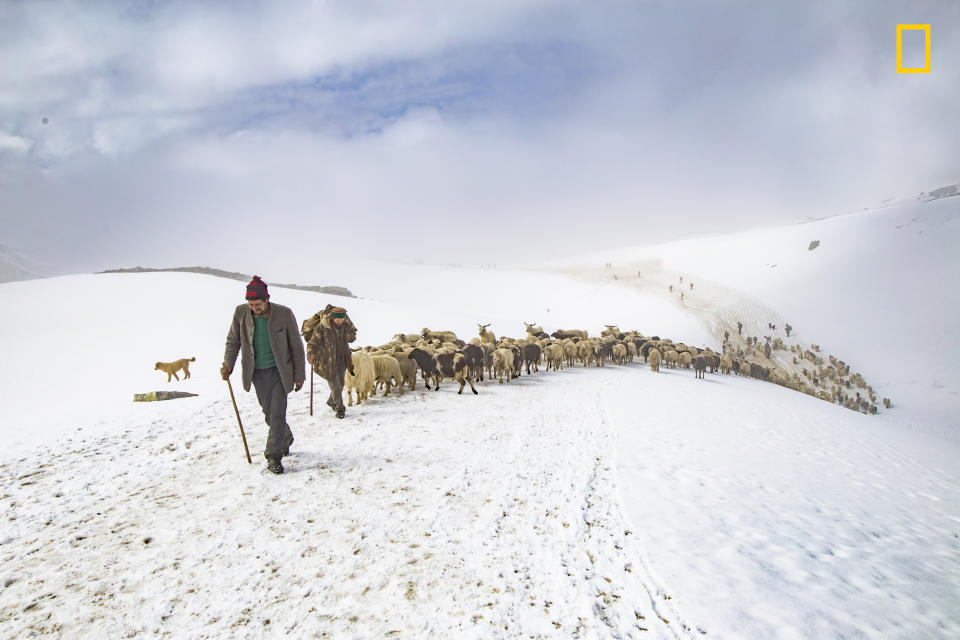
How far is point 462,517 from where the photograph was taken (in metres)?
4.39

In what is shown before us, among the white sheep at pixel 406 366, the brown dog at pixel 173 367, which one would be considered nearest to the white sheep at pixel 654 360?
the white sheep at pixel 406 366

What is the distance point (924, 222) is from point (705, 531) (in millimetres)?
76753

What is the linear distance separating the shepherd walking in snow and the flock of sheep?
1.16 meters

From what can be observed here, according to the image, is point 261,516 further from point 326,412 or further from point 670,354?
point 670,354

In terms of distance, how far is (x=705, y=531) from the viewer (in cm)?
442

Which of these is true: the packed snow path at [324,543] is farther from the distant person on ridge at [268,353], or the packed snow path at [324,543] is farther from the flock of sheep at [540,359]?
the flock of sheep at [540,359]

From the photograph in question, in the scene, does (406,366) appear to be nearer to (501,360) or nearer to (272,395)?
(501,360)

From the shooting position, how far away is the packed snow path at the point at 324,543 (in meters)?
2.88

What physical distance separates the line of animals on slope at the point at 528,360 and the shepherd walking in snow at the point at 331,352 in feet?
4.08

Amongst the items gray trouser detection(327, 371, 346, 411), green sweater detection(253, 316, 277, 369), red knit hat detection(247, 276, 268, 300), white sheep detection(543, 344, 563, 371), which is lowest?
gray trouser detection(327, 371, 346, 411)

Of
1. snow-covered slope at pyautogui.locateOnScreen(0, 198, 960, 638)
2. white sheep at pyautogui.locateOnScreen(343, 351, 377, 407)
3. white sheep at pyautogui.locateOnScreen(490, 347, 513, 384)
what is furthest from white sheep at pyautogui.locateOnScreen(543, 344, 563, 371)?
white sheep at pyautogui.locateOnScreen(343, 351, 377, 407)

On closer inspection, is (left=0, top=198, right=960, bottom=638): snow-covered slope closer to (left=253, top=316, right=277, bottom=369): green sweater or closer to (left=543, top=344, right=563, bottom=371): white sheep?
(left=253, top=316, right=277, bottom=369): green sweater

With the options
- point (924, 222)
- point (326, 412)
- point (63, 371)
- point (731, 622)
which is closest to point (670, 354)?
point (326, 412)

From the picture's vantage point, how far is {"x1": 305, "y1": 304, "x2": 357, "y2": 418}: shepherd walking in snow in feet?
27.2
